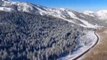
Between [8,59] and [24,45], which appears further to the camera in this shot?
[24,45]

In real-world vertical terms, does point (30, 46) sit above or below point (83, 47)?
below

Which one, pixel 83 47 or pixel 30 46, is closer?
pixel 83 47

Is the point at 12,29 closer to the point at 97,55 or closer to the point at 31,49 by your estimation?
the point at 31,49

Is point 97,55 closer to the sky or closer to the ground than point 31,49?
closer to the sky

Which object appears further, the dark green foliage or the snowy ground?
the dark green foliage

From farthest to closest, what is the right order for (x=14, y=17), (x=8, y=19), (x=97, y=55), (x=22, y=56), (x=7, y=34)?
(x=14, y=17)
(x=8, y=19)
(x=7, y=34)
(x=22, y=56)
(x=97, y=55)

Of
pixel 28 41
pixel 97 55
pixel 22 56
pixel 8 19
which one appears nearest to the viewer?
pixel 97 55

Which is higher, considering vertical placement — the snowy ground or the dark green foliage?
the snowy ground

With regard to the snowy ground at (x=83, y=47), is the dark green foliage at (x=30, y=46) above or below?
below

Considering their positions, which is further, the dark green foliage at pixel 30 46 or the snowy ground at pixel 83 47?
the dark green foliage at pixel 30 46

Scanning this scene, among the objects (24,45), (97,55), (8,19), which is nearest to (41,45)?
(24,45)
